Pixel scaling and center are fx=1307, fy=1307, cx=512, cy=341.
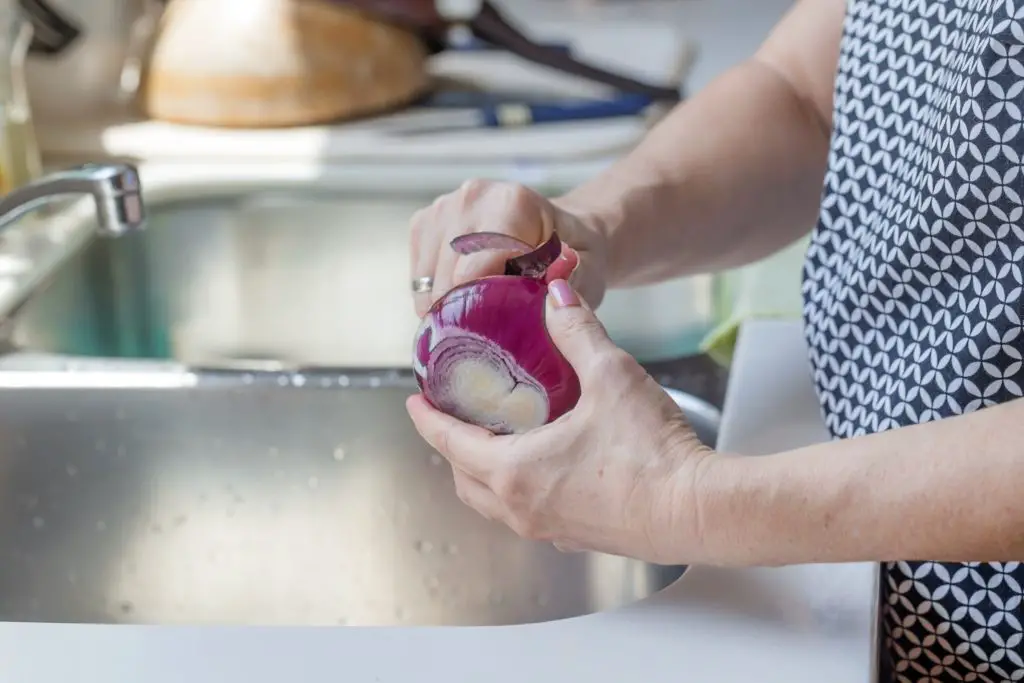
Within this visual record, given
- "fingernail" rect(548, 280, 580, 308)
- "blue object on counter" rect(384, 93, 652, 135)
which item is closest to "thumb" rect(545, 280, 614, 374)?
"fingernail" rect(548, 280, 580, 308)

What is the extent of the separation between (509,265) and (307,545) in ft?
1.35

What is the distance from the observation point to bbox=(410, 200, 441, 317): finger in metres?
0.74

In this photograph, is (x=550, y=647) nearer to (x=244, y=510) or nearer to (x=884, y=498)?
(x=884, y=498)

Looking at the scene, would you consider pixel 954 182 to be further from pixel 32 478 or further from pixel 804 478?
pixel 32 478

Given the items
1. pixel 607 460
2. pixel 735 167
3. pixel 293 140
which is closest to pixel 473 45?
pixel 293 140

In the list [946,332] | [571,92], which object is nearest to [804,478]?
[946,332]

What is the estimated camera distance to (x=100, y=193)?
2.51 feet

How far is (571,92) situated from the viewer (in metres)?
1.52

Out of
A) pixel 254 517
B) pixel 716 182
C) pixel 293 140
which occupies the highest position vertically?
pixel 716 182

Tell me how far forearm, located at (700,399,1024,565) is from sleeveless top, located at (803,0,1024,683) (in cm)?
12

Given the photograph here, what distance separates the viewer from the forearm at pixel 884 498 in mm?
518

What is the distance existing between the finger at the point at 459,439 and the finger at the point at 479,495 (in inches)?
0.5

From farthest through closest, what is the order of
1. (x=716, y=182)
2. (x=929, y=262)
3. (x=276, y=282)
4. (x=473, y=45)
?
(x=473, y=45), (x=276, y=282), (x=716, y=182), (x=929, y=262)

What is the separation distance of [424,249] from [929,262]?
0.27 metres
